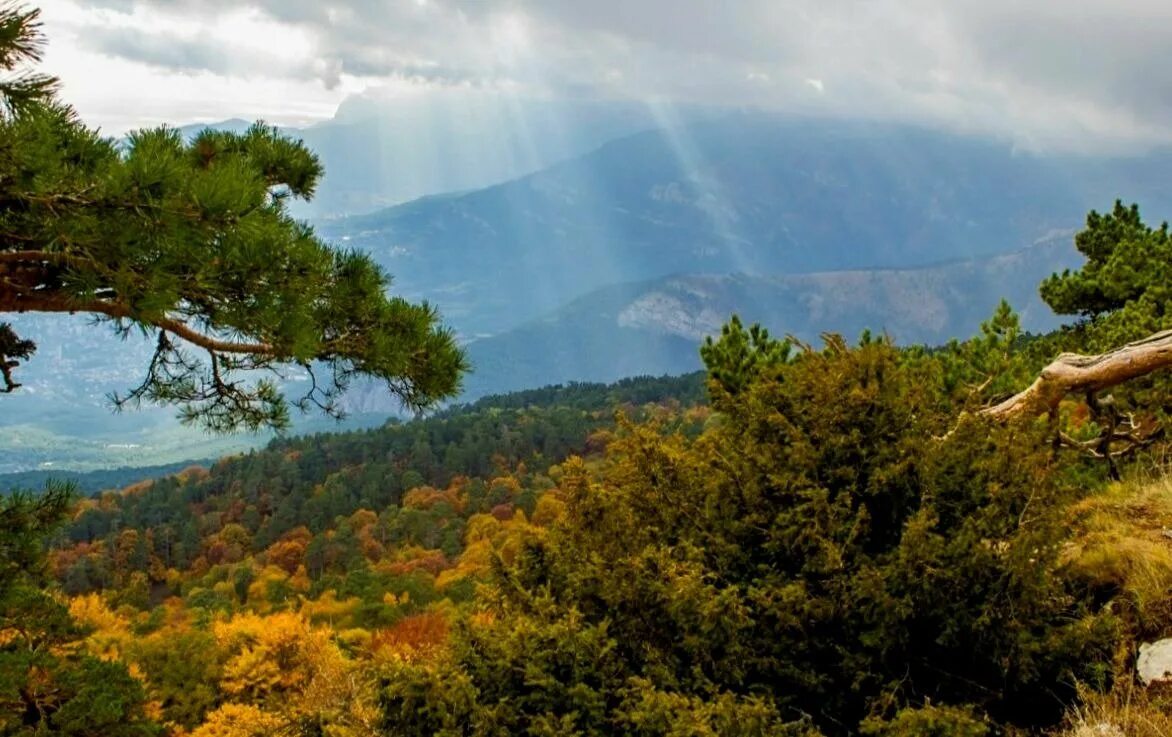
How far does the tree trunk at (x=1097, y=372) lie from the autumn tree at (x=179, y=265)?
18.1 feet

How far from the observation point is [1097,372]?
24.6ft

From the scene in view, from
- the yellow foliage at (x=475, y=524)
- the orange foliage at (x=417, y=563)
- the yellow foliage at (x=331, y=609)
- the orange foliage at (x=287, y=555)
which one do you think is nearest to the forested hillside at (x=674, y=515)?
the yellow foliage at (x=331, y=609)

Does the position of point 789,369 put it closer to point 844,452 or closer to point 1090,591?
point 844,452

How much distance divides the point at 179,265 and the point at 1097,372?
307 inches

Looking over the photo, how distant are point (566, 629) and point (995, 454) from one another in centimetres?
301

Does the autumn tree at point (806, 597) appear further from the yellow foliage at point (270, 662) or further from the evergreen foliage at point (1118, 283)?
the yellow foliage at point (270, 662)

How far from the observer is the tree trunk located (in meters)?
7.39

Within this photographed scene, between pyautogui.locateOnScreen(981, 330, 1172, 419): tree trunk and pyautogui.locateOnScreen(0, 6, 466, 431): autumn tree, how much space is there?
5504 millimetres

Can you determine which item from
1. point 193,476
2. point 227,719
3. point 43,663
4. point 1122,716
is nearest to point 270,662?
point 227,719

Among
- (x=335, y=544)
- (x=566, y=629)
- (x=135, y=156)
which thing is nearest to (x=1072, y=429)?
(x=566, y=629)

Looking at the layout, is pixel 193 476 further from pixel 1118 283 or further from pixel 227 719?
pixel 1118 283

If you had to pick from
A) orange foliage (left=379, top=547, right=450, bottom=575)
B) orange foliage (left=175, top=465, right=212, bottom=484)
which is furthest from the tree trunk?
orange foliage (left=175, top=465, right=212, bottom=484)

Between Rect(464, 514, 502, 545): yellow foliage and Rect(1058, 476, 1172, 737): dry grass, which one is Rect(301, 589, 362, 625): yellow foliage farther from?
Rect(1058, 476, 1172, 737): dry grass

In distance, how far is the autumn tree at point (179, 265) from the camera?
3799mm
